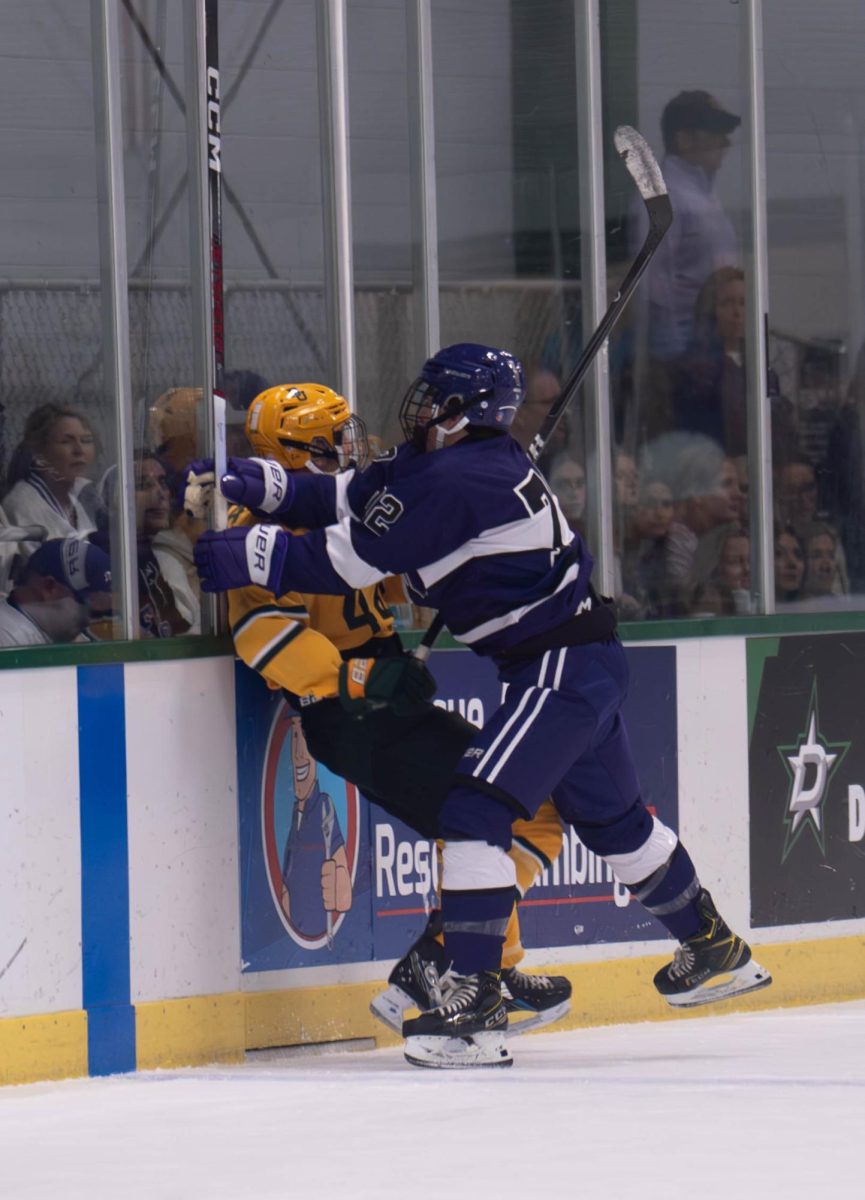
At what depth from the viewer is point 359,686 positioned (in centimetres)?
434

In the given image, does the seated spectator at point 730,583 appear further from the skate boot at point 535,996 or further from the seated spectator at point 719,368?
the skate boot at point 535,996

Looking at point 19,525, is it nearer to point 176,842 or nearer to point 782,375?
point 176,842

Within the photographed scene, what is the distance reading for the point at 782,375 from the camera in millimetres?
5633

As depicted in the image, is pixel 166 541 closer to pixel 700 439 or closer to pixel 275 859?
pixel 275 859

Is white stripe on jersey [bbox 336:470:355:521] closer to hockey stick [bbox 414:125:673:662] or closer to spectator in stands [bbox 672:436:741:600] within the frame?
hockey stick [bbox 414:125:673:662]

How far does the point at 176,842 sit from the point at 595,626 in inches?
40.3

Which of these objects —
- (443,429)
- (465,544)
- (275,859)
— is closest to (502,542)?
(465,544)

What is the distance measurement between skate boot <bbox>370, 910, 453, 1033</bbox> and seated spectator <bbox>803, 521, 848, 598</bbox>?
1.68m

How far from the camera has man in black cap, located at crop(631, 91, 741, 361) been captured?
18.0 feet

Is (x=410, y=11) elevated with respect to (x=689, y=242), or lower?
elevated

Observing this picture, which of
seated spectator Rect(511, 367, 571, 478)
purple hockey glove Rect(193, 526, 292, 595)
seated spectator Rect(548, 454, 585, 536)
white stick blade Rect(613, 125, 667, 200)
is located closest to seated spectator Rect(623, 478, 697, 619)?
seated spectator Rect(548, 454, 585, 536)

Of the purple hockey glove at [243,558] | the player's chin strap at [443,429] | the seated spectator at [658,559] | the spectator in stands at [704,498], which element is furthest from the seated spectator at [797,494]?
the purple hockey glove at [243,558]

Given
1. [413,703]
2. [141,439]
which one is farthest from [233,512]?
[413,703]

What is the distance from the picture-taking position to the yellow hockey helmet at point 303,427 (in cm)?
459
